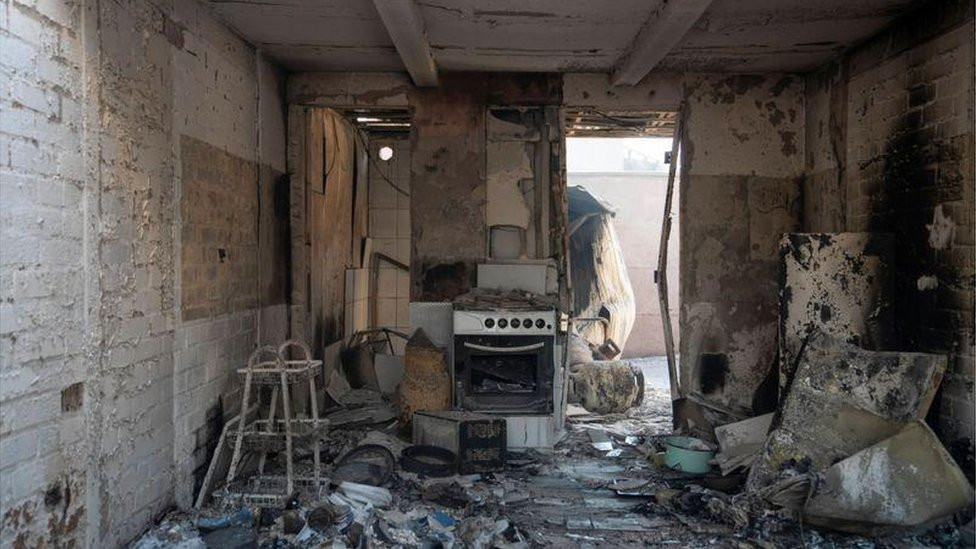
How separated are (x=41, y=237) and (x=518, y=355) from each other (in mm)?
3294

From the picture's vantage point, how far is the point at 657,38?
4.62 meters

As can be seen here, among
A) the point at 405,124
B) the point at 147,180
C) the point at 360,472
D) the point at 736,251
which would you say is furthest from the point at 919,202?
the point at 405,124

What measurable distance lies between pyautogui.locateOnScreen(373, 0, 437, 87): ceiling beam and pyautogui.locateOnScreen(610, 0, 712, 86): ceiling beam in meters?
1.44

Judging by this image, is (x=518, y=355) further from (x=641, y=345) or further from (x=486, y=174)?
(x=641, y=345)

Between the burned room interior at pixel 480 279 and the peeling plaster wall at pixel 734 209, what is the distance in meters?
0.02

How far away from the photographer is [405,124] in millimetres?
8258

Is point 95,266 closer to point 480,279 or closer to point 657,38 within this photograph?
point 480,279

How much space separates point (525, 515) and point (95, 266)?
262 centimetres

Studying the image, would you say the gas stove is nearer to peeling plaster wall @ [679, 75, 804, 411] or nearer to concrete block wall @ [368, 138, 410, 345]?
peeling plaster wall @ [679, 75, 804, 411]

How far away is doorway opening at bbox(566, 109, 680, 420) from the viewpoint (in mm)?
6805

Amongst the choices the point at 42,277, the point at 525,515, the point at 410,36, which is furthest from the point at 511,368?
the point at 42,277

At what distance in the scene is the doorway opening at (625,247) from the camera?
6805 mm

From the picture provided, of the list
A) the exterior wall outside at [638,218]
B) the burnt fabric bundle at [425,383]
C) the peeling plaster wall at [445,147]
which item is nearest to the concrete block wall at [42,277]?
the burnt fabric bundle at [425,383]

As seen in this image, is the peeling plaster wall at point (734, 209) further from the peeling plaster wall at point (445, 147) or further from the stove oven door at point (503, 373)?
the stove oven door at point (503, 373)
